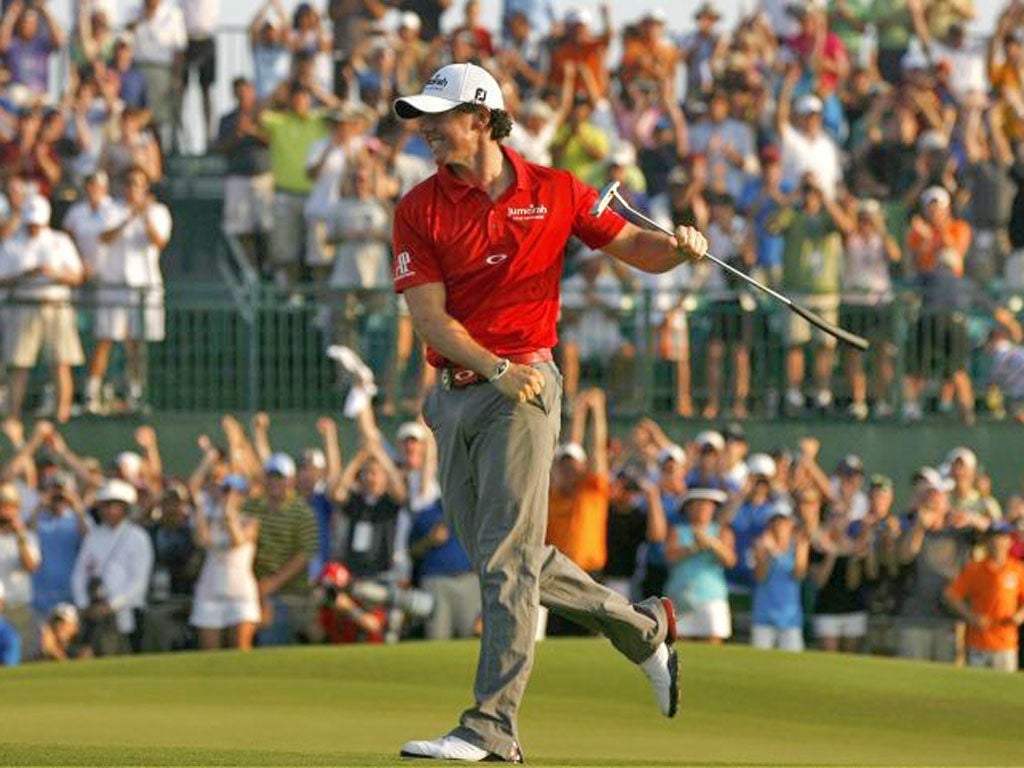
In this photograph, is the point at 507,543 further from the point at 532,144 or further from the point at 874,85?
the point at 874,85

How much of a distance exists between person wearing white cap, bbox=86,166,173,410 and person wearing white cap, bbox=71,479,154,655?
10.8ft

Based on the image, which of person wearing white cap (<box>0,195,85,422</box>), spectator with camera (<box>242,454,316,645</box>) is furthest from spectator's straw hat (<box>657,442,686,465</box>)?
person wearing white cap (<box>0,195,85,422</box>)

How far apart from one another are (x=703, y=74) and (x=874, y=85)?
1.61 metres

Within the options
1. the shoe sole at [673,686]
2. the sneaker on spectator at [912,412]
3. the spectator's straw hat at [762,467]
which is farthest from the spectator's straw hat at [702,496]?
the shoe sole at [673,686]

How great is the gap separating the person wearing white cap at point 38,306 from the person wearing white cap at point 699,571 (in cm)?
591

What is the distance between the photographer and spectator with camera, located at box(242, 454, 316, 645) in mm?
19656

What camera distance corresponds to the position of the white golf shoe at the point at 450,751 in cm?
979

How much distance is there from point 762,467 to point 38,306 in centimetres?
605

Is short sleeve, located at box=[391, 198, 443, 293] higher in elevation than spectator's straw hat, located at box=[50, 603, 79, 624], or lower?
higher

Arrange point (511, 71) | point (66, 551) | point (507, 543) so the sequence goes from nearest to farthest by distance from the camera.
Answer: point (507, 543), point (66, 551), point (511, 71)

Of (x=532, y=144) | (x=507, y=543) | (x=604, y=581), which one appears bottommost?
(x=604, y=581)

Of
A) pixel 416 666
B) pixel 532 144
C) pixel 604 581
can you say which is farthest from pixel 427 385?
pixel 416 666

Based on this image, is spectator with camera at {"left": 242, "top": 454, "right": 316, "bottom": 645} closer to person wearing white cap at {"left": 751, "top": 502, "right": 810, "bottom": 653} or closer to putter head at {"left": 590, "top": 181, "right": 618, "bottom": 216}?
person wearing white cap at {"left": 751, "top": 502, "right": 810, "bottom": 653}

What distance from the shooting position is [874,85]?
2592cm
